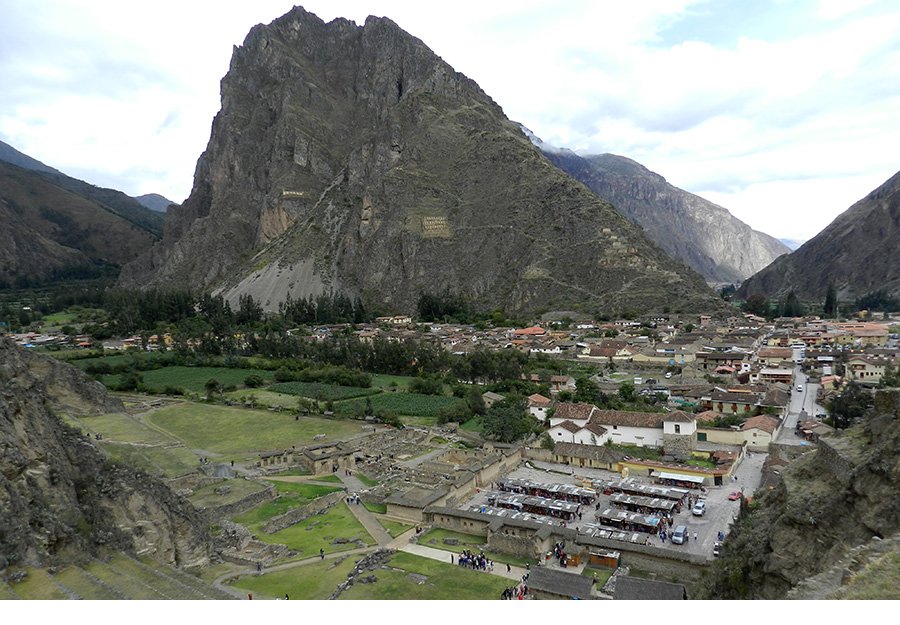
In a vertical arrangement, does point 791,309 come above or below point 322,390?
above

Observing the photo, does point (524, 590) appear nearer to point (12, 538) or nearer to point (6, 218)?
point (12, 538)

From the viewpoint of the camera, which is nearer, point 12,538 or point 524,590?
point 12,538

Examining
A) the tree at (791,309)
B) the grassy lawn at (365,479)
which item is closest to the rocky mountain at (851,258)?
the tree at (791,309)

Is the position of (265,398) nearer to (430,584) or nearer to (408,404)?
(408,404)

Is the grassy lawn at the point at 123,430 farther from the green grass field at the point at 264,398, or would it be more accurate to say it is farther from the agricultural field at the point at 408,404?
the agricultural field at the point at 408,404

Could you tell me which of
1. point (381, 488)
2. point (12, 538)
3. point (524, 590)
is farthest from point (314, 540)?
point (12, 538)

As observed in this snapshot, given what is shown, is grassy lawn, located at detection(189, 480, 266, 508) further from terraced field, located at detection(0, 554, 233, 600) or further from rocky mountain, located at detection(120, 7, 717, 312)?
rocky mountain, located at detection(120, 7, 717, 312)

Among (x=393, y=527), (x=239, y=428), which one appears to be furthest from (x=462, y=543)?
(x=239, y=428)
